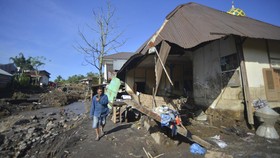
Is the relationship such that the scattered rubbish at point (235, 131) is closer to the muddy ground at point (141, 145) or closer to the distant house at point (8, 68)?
the muddy ground at point (141, 145)

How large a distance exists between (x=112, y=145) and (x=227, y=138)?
4.14 metres

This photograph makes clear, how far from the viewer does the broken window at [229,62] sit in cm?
651

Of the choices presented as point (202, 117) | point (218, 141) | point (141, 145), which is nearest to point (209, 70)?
point (202, 117)

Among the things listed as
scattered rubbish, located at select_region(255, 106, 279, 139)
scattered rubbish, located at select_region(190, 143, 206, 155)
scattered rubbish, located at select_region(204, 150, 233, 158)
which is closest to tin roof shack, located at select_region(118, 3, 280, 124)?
scattered rubbish, located at select_region(255, 106, 279, 139)

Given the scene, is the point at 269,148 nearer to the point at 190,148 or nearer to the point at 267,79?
the point at 190,148

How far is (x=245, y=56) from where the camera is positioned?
6258 millimetres

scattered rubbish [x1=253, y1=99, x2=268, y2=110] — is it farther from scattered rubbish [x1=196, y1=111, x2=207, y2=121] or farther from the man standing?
the man standing

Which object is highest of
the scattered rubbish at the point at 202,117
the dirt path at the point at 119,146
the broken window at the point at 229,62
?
the broken window at the point at 229,62

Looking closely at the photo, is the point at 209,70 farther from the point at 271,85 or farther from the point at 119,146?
the point at 119,146

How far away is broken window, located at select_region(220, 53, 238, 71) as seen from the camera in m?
6.51

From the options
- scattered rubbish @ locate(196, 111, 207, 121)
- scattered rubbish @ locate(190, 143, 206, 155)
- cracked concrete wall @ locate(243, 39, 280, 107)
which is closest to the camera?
scattered rubbish @ locate(190, 143, 206, 155)

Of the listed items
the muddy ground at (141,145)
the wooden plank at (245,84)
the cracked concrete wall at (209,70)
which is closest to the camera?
the muddy ground at (141,145)

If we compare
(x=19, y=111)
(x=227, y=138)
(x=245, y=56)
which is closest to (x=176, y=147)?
(x=227, y=138)

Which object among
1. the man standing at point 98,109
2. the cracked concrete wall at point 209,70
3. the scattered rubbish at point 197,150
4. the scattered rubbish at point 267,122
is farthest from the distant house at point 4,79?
the scattered rubbish at point 267,122
